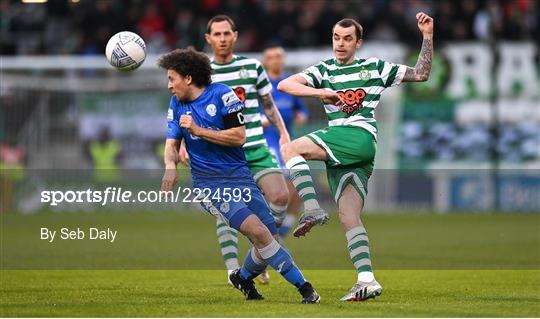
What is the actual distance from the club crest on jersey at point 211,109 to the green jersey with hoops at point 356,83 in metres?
0.93

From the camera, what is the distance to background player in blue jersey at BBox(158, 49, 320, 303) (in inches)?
367

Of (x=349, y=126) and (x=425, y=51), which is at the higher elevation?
(x=425, y=51)

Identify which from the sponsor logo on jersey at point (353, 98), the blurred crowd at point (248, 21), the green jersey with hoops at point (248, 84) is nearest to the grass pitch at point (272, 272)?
the green jersey with hoops at point (248, 84)

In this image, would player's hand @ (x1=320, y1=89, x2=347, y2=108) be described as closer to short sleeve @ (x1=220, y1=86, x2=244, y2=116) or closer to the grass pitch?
short sleeve @ (x1=220, y1=86, x2=244, y2=116)

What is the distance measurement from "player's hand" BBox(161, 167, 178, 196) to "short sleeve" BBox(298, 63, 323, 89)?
1436 mm

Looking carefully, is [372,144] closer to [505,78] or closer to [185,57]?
[185,57]

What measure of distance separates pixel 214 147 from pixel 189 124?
44cm

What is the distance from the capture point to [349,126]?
9.87m

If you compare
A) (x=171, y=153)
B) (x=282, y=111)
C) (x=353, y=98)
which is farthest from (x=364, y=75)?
(x=282, y=111)

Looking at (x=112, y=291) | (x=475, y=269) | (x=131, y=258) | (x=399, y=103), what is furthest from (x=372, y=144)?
(x=399, y=103)

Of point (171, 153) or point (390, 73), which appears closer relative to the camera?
point (171, 153)

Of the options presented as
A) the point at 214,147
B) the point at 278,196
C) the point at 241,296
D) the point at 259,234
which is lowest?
the point at 241,296

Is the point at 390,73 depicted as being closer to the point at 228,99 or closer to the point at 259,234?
the point at 228,99

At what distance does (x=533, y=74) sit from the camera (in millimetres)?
27344
